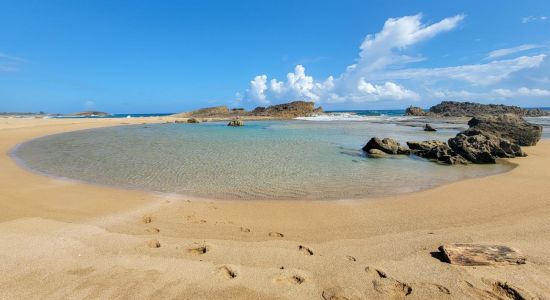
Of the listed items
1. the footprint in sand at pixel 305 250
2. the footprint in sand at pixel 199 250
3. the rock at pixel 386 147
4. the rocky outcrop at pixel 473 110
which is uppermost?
the rocky outcrop at pixel 473 110

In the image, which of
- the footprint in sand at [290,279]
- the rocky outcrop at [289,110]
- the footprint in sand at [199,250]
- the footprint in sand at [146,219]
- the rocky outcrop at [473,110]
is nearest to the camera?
the footprint in sand at [290,279]

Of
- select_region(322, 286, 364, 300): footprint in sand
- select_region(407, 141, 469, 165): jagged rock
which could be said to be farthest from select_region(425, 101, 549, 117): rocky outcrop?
select_region(322, 286, 364, 300): footprint in sand

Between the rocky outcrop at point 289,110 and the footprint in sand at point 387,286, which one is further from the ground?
the rocky outcrop at point 289,110

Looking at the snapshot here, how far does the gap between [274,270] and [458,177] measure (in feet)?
30.4

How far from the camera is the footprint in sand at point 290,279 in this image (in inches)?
151

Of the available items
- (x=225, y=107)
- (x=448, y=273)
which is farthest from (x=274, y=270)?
(x=225, y=107)

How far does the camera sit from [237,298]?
11.5 feet

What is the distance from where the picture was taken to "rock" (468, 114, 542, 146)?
1942cm

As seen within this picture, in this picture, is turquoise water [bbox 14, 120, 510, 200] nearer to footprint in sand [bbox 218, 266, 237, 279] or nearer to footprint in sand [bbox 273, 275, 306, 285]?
footprint in sand [bbox 218, 266, 237, 279]

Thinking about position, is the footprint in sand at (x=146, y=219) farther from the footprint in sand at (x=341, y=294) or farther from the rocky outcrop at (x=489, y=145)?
the rocky outcrop at (x=489, y=145)

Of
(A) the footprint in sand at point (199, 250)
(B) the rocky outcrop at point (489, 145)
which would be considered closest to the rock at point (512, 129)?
(B) the rocky outcrop at point (489, 145)

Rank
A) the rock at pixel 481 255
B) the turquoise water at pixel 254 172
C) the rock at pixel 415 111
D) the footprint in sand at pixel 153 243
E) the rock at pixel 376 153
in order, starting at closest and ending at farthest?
the rock at pixel 481 255, the footprint in sand at pixel 153 243, the turquoise water at pixel 254 172, the rock at pixel 376 153, the rock at pixel 415 111

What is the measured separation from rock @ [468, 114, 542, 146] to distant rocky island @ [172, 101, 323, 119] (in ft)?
191

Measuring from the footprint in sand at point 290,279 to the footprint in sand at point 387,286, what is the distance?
0.94m
